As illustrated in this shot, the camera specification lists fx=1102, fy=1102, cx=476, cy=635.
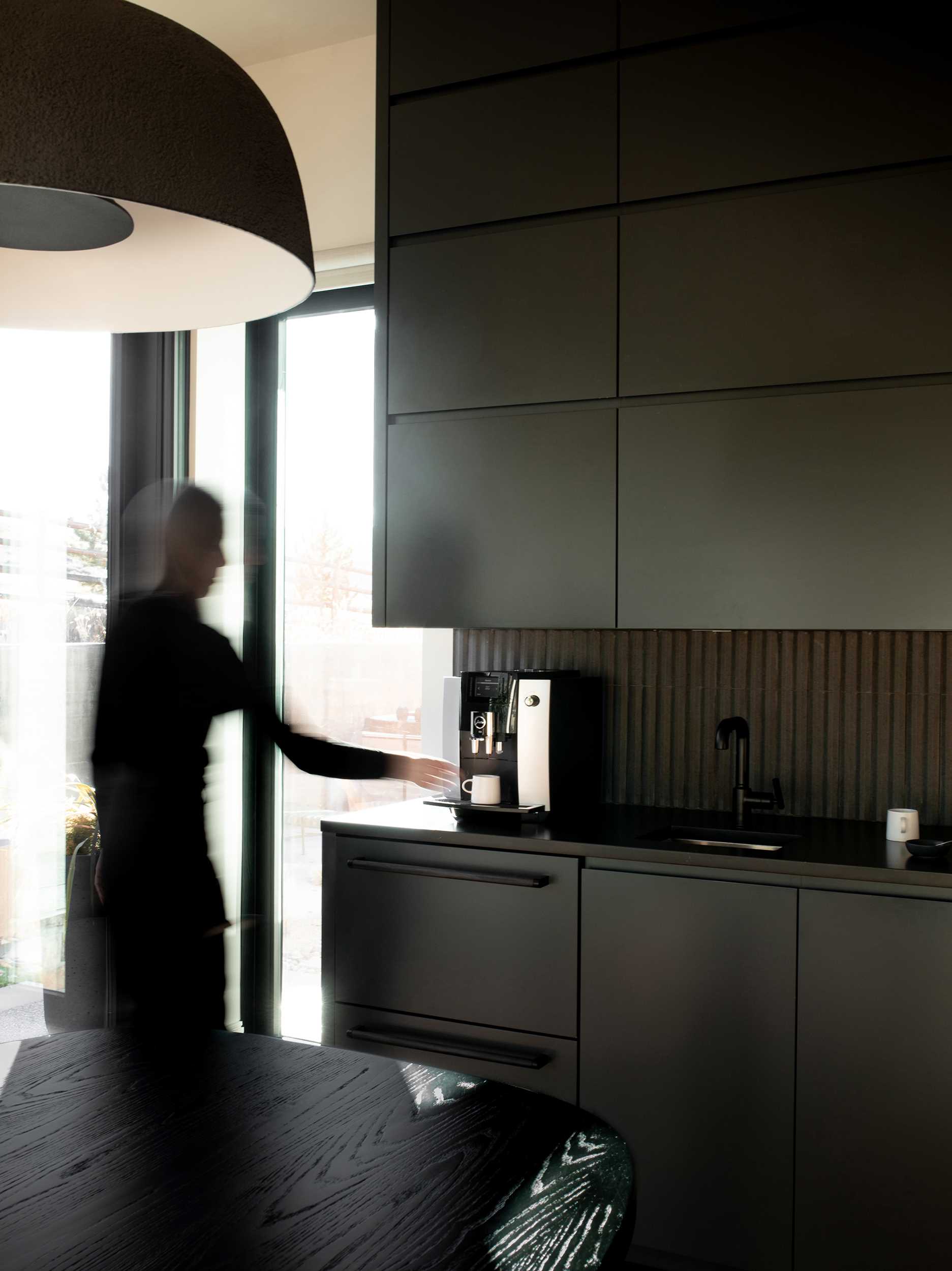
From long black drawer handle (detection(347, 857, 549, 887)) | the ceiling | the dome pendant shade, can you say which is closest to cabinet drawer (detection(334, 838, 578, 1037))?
long black drawer handle (detection(347, 857, 549, 887))

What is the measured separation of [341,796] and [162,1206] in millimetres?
2472

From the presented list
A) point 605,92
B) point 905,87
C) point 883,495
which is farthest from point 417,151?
point 883,495

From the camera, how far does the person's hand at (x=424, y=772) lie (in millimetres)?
2920

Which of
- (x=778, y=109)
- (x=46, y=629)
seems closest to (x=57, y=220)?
(x=778, y=109)

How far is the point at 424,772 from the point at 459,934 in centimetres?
54

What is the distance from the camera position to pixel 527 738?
8.80 ft

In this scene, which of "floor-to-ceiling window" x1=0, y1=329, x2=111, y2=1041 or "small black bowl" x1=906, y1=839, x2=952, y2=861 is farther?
"floor-to-ceiling window" x1=0, y1=329, x2=111, y2=1041

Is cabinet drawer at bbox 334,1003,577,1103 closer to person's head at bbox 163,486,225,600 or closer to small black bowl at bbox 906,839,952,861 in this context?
small black bowl at bbox 906,839,952,861

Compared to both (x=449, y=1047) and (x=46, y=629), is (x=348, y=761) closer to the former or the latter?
(x=449, y=1047)

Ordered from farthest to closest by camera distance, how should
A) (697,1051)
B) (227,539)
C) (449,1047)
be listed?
1. (227,539)
2. (449,1047)
3. (697,1051)

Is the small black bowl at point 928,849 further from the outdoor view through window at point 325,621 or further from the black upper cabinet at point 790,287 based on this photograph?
the outdoor view through window at point 325,621

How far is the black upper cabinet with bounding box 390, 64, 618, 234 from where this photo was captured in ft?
8.46

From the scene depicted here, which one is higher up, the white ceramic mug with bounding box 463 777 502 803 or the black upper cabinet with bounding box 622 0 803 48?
the black upper cabinet with bounding box 622 0 803 48

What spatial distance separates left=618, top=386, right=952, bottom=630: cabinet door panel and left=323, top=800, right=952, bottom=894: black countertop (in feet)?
1.57
